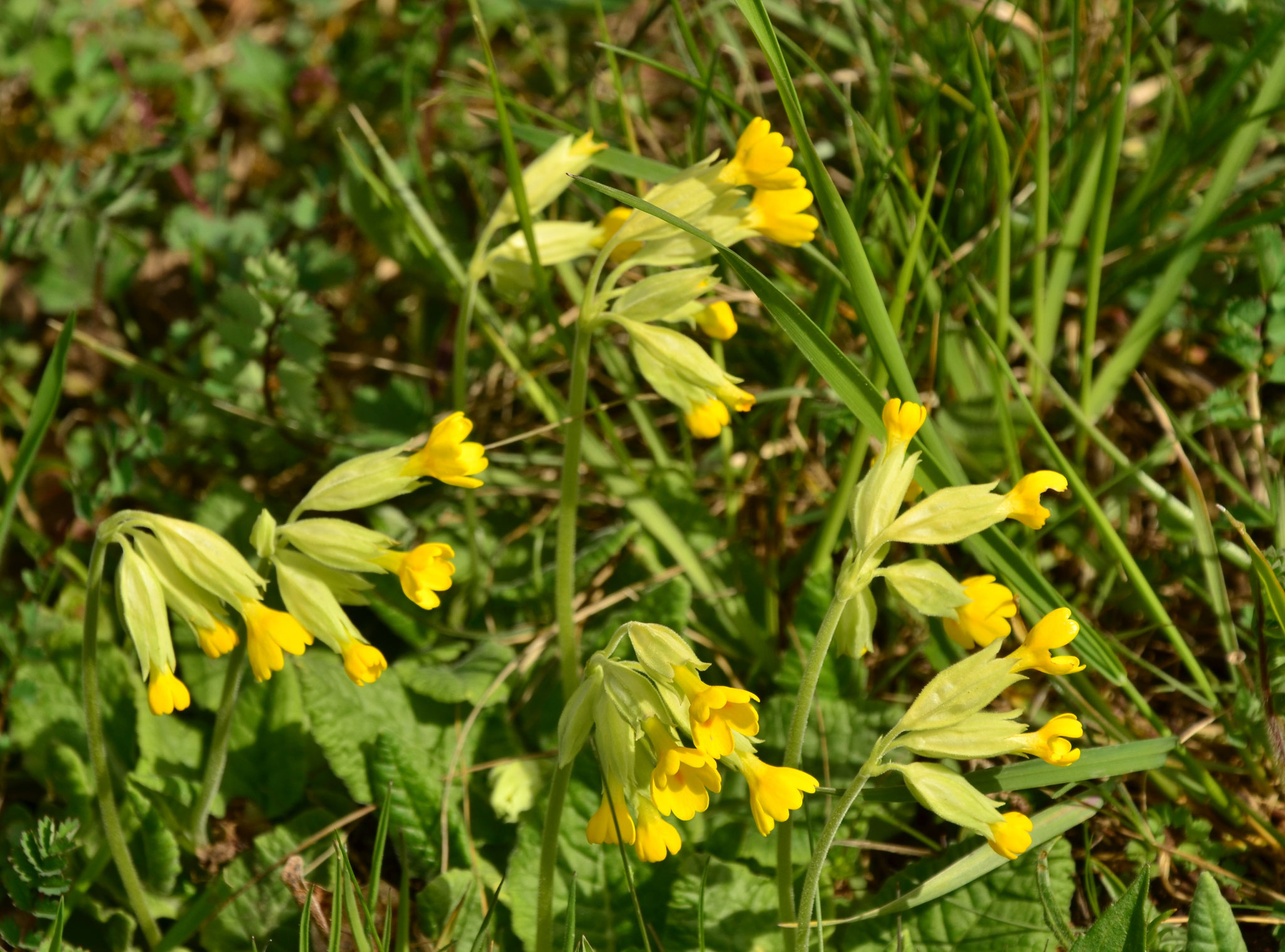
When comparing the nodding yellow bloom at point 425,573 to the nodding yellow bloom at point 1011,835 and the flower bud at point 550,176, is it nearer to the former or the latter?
the flower bud at point 550,176

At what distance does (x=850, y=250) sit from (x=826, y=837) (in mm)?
1127

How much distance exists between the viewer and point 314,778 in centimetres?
291

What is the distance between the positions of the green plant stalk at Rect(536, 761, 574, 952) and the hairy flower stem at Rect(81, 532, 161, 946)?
32.9 inches

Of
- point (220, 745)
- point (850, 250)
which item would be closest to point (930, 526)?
point (850, 250)

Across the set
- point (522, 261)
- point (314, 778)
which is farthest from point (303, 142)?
point (314, 778)

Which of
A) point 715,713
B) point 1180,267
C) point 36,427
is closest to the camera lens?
point 715,713

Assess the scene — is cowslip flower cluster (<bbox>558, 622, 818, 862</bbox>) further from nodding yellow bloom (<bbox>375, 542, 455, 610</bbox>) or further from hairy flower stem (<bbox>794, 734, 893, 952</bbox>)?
nodding yellow bloom (<bbox>375, 542, 455, 610</bbox>)

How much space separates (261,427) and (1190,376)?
2636 mm

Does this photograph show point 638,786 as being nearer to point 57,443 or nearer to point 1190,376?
point 1190,376

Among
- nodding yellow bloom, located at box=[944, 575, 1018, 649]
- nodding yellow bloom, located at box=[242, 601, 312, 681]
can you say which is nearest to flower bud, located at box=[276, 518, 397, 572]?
nodding yellow bloom, located at box=[242, 601, 312, 681]

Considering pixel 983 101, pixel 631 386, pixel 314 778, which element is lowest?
pixel 314 778

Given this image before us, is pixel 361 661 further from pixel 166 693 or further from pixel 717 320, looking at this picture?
pixel 717 320

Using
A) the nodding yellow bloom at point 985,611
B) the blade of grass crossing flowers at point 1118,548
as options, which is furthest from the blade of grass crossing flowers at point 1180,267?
→ the nodding yellow bloom at point 985,611

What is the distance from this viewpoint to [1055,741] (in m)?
1.96
